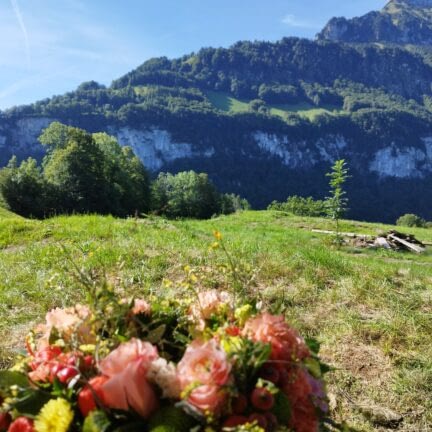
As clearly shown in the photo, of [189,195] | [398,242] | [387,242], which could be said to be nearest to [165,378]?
[387,242]

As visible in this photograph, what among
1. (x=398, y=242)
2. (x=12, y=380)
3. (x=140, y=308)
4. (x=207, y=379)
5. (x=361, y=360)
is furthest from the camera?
(x=398, y=242)

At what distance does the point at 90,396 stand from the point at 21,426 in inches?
11.9

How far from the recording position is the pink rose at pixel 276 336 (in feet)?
6.28

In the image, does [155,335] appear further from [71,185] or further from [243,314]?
[71,185]

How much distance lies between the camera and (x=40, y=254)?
8.20 m

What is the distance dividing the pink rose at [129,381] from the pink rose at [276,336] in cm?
47

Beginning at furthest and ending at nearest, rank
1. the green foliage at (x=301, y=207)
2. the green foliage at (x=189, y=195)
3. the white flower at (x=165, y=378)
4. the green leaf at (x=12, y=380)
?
the green foliage at (x=301, y=207) < the green foliage at (x=189, y=195) < the green leaf at (x=12, y=380) < the white flower at (x=165, y=378)

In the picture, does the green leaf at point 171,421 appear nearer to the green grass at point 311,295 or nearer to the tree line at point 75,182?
the green grass at point 311,295

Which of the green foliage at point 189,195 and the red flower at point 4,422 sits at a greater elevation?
the red flower at point 4,422

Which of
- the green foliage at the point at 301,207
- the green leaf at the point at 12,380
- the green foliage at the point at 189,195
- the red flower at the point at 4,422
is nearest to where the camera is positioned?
the red flower at the point at 4,422

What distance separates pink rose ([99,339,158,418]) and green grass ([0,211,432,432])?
69 centimetres

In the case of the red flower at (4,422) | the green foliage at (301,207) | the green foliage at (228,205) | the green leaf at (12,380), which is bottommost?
the green foliage at (301,207)

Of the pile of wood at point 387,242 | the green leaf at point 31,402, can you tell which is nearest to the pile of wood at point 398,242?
the pile of wood at point 387,242

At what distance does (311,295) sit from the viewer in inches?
255
